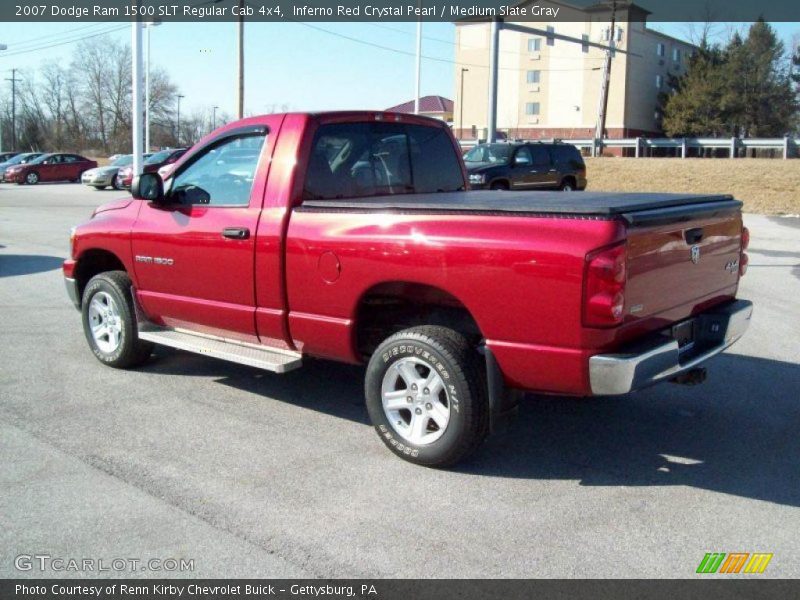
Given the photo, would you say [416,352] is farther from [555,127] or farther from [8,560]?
[555,127]

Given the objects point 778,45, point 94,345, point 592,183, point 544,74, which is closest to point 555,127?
point 544,74

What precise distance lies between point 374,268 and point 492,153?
62.4 ft

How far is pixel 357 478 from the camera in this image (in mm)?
4566

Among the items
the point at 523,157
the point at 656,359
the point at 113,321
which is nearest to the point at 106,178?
the point at 523,157

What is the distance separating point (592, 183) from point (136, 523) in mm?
33826

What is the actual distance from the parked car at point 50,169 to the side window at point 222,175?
37.3 meters

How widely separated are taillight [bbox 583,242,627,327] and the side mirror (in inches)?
135

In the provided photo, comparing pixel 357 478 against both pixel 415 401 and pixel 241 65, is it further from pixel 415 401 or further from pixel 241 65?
pixel 241 65

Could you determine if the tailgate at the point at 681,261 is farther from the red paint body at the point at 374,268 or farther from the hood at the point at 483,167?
the hood at the point at 483,167

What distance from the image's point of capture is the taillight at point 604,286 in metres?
3.94

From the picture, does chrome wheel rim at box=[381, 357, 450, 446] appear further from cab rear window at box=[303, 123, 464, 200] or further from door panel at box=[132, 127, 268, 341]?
cab rear window at box=[303, 123, 464, 200]

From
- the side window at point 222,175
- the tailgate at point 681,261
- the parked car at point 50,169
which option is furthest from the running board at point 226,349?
the parked car at point 50,169

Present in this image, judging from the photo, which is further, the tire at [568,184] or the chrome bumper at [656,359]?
the tire at [568,184]
